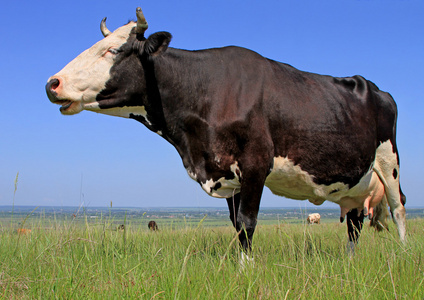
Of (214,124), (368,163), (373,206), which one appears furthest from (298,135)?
(373,206)

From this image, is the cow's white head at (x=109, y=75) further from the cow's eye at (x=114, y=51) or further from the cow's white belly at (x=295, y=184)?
the cow's white belly at (x=295, y=184)

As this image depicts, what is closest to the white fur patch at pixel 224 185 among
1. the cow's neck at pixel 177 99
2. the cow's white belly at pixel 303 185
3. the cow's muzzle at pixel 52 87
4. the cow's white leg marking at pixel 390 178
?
the cow's white belly at pixel 303 185

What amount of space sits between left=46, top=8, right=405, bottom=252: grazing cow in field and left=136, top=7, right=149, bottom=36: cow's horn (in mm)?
12

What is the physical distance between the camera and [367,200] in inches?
281

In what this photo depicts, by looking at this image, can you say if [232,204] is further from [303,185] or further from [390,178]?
[390,178]

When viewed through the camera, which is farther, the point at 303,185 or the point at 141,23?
the point at 303,185

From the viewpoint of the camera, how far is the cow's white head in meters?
5.17

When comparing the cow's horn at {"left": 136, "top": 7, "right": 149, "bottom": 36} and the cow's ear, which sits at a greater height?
the cow's horn at {"left": 136, "top": 7, "right": 149, "bottom": 36}

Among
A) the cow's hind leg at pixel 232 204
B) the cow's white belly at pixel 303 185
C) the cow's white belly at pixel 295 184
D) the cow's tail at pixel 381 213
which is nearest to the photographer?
the cow's white belly at pixel 303 185

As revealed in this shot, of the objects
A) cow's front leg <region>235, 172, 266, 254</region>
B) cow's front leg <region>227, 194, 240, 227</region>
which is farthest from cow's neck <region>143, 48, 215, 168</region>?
cow's front leg <region>227, 194, 240, 227</region>

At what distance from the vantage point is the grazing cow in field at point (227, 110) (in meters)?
5.21

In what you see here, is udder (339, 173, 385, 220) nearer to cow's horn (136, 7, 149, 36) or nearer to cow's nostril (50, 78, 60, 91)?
cow's horn (136, 7, 149, 36)

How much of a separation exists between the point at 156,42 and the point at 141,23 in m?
0.31

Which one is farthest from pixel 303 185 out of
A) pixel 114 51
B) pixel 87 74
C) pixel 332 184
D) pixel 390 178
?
pixel 87 74
